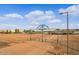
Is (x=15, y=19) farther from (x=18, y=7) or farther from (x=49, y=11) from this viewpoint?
(x=49, y=11)

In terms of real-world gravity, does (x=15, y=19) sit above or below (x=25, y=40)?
above

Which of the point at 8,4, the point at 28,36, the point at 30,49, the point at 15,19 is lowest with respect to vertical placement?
the point at 30,49

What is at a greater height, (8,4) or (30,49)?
(8,4)

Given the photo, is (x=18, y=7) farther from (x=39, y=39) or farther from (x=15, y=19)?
(x=39, y=39)

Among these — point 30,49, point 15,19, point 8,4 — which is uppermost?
point 8,4

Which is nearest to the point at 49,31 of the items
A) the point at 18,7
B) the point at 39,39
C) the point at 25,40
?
the point at 39,39
